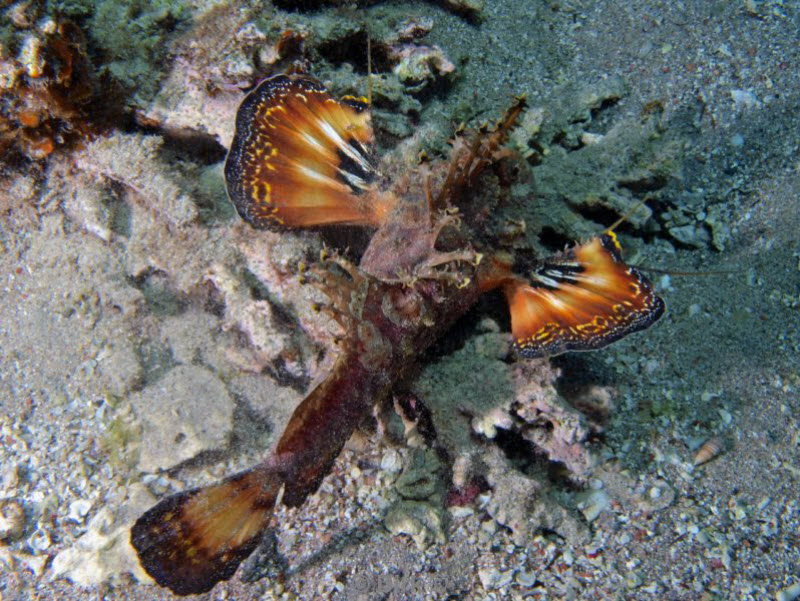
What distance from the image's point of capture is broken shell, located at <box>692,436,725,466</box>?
149 inches

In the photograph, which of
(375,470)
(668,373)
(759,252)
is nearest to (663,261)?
(759,252)

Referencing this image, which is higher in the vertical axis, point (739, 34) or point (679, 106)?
point (739, 34)

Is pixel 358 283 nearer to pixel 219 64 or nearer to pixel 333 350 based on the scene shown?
pixel 333 350

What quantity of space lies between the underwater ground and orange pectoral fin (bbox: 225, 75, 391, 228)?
0.24 m

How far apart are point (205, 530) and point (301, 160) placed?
8.57ft

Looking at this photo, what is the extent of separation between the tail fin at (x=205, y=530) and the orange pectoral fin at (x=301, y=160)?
184 cm

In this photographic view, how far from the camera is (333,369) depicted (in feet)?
10.4

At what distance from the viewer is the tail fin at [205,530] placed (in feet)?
9.35

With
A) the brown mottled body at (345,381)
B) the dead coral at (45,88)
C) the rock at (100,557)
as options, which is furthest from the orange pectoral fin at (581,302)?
the dead coral at (45,88)

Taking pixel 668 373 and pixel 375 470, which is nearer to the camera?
pixel 375 470

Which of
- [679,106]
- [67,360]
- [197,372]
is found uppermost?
[679,106]

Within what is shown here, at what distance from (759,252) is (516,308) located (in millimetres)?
2525

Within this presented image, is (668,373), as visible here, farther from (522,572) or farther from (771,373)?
(522,572)

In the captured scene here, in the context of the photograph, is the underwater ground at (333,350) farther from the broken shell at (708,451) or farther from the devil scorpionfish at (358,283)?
the devil scorpionfish at (358,283)
